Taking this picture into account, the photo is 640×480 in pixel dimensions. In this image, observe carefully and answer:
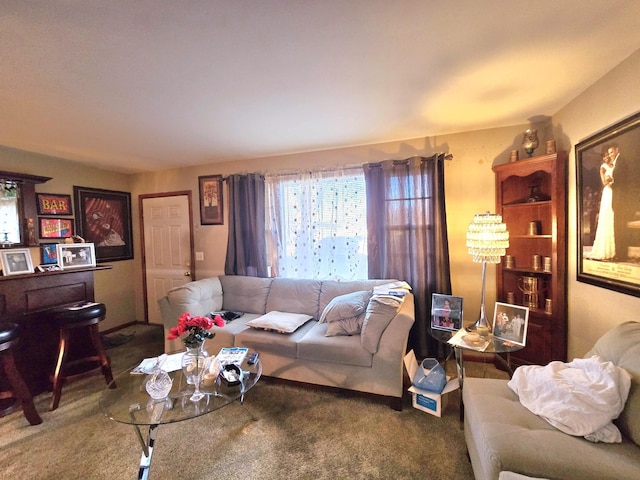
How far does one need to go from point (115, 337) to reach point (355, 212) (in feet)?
11.6

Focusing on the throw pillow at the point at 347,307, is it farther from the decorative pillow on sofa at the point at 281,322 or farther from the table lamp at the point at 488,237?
the table lamp at the point at 488,237

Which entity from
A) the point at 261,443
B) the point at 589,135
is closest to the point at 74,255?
the point at 261,443

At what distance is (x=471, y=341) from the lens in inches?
79.4

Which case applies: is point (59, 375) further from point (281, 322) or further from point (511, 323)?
point (511, 323)

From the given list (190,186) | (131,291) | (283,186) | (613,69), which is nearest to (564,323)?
(613,69)

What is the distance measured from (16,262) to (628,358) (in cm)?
445

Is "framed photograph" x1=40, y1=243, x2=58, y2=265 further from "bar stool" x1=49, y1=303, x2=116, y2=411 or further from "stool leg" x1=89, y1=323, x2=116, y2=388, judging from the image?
"stool leg" x1=89, y1=323, x2=116, y2=388

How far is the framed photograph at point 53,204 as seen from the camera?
128 inches

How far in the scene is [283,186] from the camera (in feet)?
11.4

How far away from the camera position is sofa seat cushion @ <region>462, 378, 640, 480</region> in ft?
3.45

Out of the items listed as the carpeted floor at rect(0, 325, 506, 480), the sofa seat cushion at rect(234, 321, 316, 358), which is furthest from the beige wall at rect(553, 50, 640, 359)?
the sofa seat cushion at rect(234, 321, 316, 358)

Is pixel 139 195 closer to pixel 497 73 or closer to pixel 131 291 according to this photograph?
pixel 131 291

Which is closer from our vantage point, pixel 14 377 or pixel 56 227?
pixel 14 377

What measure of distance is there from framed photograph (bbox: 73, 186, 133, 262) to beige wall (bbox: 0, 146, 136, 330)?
11 centimetres
